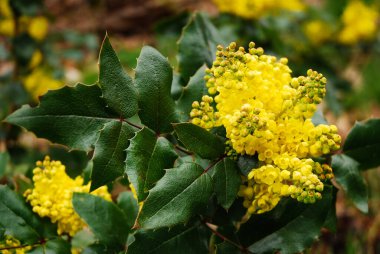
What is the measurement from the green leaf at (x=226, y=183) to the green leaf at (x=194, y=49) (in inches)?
17.3

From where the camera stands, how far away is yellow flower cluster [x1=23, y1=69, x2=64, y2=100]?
2.88m

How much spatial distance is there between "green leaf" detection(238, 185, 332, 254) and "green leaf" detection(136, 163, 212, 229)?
214 millimetres

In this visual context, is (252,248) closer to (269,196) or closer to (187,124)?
(269,196)

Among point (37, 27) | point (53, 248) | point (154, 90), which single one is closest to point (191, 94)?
point (154, 90)

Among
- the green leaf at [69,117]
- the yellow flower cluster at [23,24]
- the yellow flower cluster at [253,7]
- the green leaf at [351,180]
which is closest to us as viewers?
the green leaf at [69,117]

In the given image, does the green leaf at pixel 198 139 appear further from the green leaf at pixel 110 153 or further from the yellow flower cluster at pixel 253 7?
the yellow flower cluster at pixel 253 7

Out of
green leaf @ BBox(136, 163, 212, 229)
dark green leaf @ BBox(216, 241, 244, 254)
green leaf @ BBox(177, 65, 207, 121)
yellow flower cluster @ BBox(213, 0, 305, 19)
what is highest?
yellow flower cluster @ BBox(213, 0, 305, 19)

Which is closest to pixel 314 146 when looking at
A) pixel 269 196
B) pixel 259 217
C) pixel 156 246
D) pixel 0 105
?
pixel 269 196

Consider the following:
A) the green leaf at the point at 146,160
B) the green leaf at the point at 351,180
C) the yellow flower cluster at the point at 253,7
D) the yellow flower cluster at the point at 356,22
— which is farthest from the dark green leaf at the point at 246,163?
the yellow flower cluster at the point at 356,22

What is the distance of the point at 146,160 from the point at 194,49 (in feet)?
1.66

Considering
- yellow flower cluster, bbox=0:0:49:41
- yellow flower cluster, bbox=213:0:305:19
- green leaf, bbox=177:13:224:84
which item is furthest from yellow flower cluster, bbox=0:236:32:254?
yellow flower cluster, bbox=0:0:49:41

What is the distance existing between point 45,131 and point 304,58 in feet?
7.93

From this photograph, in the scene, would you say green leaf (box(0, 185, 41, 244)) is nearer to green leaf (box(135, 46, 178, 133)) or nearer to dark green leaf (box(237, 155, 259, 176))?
green leaf (box(135, 46, 178, 133))

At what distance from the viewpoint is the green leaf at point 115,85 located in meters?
1.07
